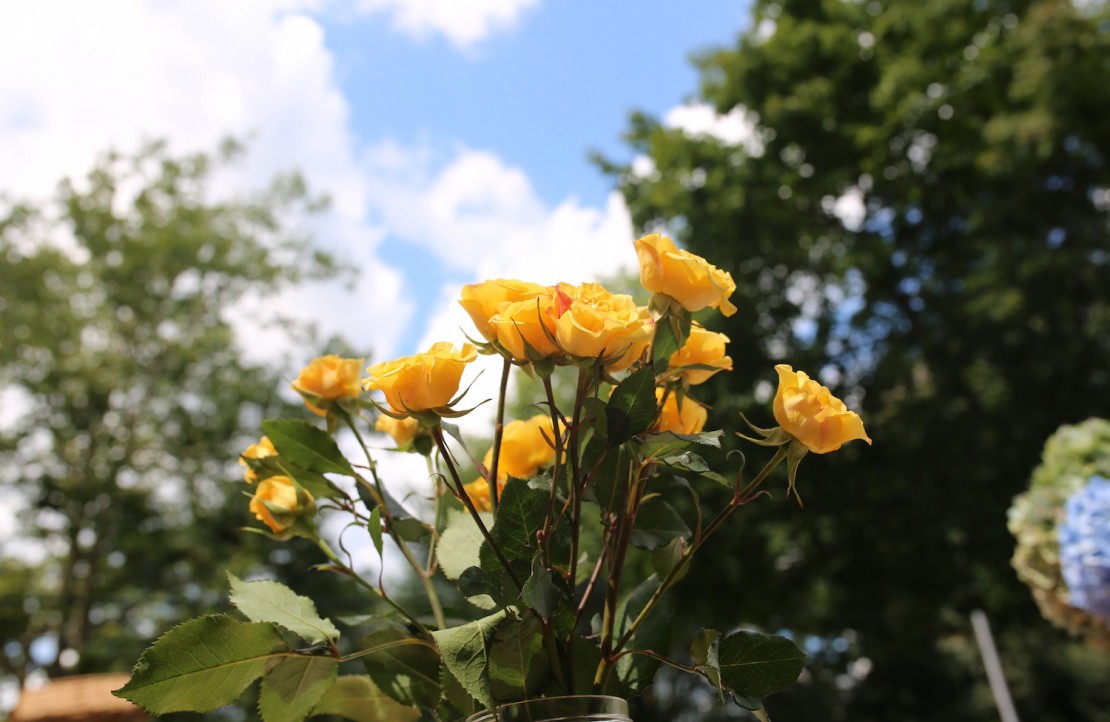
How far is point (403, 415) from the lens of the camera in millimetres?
820

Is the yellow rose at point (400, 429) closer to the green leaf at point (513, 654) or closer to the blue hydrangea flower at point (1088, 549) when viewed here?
the green leaf at point (513, 654)

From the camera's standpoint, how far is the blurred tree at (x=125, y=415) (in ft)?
42.9

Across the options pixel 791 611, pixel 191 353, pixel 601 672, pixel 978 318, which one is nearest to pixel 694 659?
pixel 601 672

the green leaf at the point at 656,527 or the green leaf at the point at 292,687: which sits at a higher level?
the green leaf at the point at 656,527

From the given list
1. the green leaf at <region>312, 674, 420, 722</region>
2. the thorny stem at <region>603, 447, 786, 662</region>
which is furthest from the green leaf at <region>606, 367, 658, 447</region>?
the green leaf at <region>312, 674, 420, 722</region>

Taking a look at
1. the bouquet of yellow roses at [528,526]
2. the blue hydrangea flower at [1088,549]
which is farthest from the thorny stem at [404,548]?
the blue hydrangea flower at [1088,549]

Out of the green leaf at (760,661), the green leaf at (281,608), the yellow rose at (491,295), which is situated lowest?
the green leaf at (760,661)

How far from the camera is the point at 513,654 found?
0.74m

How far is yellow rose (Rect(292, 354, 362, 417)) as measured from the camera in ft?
3.23

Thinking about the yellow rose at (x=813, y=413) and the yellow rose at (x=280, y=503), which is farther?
the yellow rose at (x=280, y=503)

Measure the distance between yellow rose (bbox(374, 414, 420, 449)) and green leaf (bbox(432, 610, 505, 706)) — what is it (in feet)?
0.97

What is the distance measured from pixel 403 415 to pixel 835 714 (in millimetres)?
19522

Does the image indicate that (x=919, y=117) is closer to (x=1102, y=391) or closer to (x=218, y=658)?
(x=1102, y=391)

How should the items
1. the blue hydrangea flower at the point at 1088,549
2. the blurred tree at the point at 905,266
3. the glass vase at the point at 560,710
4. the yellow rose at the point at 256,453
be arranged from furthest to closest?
1. the blurred tree at the point at 905,266
2. the blue hydrangea flower at the point at 1088,549
3. the yellow rose at the point at 256,453
4. the glass vase at the point at 560,710
